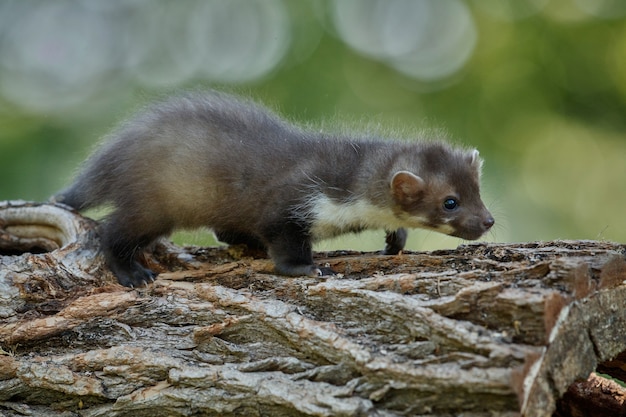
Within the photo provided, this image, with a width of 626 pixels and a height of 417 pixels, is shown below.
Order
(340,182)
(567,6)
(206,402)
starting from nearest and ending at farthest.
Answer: (206,402) → (340,182) → (567,6)

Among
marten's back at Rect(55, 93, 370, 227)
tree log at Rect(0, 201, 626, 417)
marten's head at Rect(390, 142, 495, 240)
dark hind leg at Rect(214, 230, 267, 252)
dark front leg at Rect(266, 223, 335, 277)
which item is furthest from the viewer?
dark hind leg at Rect(214, 230, 267, 252)

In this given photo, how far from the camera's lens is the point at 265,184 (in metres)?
6.21

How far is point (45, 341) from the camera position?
4.54 meters

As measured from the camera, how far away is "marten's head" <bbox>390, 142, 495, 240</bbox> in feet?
19.6

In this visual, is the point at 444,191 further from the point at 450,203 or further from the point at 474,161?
the point at 474,161

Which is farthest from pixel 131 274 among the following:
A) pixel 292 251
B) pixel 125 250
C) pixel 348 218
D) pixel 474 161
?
pixel 474 161

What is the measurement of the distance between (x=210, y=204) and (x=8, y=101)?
4506 mm

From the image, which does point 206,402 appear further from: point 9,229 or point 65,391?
point 9,229

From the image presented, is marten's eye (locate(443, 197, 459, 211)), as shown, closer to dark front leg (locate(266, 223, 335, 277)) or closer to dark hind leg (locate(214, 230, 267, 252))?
dark front leg (locate(266, 223, 335, 277))

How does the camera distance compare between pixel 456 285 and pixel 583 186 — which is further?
pixel 583 186

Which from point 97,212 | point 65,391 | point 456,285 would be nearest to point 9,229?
point 97,212

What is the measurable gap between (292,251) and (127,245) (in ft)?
4.56

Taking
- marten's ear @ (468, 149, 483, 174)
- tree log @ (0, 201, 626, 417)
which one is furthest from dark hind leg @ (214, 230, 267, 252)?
marten's ear @ (468, 149, 483, 174)

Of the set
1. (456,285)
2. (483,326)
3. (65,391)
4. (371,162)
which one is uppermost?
(371,162)
